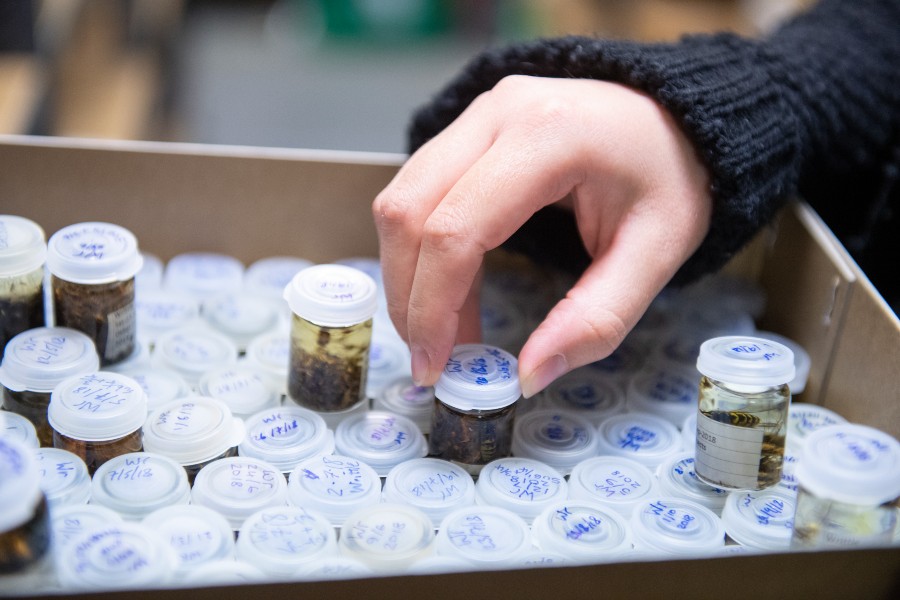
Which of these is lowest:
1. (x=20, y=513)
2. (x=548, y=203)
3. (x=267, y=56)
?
(x=267, y=56)

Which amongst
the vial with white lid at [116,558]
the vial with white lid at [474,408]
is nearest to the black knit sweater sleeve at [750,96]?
the vial with white lid at [474,408]

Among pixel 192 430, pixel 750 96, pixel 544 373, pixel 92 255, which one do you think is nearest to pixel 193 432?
pixel 192 430

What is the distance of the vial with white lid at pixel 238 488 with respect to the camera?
2.50ft

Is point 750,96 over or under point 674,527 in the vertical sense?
over

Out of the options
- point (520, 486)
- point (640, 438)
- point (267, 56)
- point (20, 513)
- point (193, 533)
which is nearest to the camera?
point (20, 513)

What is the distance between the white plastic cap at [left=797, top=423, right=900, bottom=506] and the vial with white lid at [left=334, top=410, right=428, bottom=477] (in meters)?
0.36

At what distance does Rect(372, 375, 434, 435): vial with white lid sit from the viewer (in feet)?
3.04

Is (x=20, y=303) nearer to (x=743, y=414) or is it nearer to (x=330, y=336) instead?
(x=330, y=336)

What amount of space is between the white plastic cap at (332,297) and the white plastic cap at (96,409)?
0.17 m

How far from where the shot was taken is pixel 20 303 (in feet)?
2.94

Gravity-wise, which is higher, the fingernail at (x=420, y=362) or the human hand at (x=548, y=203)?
the human hand at (x=548, y=203)

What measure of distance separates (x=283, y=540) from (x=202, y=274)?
0.49 metres

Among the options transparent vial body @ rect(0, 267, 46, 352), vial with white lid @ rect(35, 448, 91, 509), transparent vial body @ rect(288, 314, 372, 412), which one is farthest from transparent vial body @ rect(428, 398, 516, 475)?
transparent vial body @ rect(0, 267, 46, 352)

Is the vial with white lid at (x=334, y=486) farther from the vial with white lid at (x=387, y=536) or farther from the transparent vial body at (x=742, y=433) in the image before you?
the transparent vial body at (x=742, y=433)
